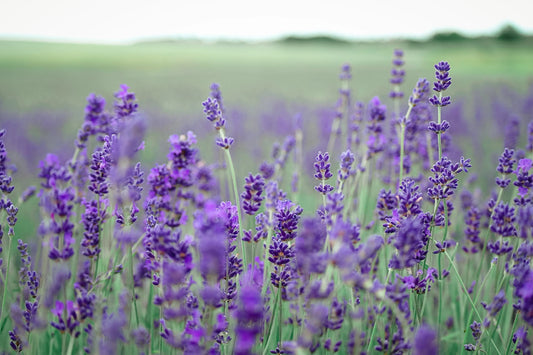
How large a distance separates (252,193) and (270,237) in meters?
0.21

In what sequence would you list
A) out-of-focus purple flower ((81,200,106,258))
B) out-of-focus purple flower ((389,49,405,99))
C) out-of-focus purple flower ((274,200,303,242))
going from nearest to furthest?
out-of-focus purple flower ((274,200,303,242)), out-of-focus purple flower ((81,200,106,258)), out-of-focus purple flower ((389,49,405,99))

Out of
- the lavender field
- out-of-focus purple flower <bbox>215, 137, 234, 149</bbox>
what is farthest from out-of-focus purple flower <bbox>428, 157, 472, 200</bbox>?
out-of-focus purple flower <bbox>215, 137, 234, 149</bbox>

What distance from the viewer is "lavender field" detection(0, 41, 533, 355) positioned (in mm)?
1260

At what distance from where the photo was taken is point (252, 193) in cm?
183

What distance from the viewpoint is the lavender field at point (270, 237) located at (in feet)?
4.13

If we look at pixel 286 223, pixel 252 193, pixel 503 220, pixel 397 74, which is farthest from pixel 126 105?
pixel 397 74

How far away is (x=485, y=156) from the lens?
21.3 ft

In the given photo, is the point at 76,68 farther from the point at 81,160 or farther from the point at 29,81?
the point at 81,160

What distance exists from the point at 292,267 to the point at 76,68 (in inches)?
759

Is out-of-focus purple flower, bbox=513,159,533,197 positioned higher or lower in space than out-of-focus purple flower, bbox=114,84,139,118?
lower

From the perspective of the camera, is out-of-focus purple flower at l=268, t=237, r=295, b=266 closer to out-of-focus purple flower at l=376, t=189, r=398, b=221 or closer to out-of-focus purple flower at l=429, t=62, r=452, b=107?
out-of-focus purple flower at l=376, t=189, r=398, b=221

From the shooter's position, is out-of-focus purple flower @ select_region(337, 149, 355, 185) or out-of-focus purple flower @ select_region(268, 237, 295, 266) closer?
out-of-focus purple flower @ select_region(268, 237, 295, 266)

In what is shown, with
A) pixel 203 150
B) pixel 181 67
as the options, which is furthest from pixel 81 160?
pixel 181 67

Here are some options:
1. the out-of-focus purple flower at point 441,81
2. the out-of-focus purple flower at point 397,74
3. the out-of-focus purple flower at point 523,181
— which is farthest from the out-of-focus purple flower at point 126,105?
the out-of-focus purple flower at point 397,74
